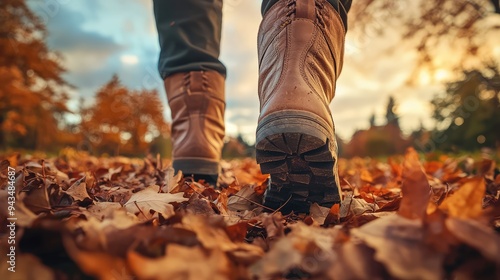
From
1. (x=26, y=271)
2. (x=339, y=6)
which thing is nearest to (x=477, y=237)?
(x=26, y=271)

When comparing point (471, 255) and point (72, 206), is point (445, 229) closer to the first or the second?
point (471, 255)

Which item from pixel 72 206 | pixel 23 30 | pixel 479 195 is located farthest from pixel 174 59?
pixel 23 30

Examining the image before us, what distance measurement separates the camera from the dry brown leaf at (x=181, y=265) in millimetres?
426

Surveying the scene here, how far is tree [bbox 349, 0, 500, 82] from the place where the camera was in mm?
11336

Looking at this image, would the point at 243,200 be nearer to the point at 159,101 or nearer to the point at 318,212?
Result: the point at 318,212

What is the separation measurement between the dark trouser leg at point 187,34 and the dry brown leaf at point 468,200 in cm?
118

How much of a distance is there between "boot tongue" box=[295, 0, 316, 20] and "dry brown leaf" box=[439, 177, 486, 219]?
661 millimetres

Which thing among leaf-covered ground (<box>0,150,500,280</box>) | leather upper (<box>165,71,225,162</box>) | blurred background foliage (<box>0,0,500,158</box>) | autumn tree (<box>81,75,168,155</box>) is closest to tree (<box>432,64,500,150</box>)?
blurred background foliage (<box>0,0,500,158</box>)

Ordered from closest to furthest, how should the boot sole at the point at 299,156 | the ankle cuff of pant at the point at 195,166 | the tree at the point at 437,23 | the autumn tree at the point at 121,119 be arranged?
the boot sole at the point at 299,156 → the ankle cuff of pant at the point at 195,166 → the tree at the point at 437,23 → the autumn tree at the point at 121,119

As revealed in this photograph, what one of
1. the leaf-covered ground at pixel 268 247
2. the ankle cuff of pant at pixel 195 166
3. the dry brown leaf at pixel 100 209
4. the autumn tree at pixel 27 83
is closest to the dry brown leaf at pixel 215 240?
the leaf-covered ground at pixel 268 247

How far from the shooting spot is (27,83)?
1577 centimetres

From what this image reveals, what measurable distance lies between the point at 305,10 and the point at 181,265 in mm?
853

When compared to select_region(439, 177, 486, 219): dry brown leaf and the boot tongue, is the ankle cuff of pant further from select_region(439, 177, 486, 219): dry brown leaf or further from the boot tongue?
select_region(439, 177, 486, 219): dry brown leaf

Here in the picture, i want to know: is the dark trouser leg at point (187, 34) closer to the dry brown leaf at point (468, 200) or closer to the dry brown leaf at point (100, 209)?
the dry brown leaf at point (100, 209)
